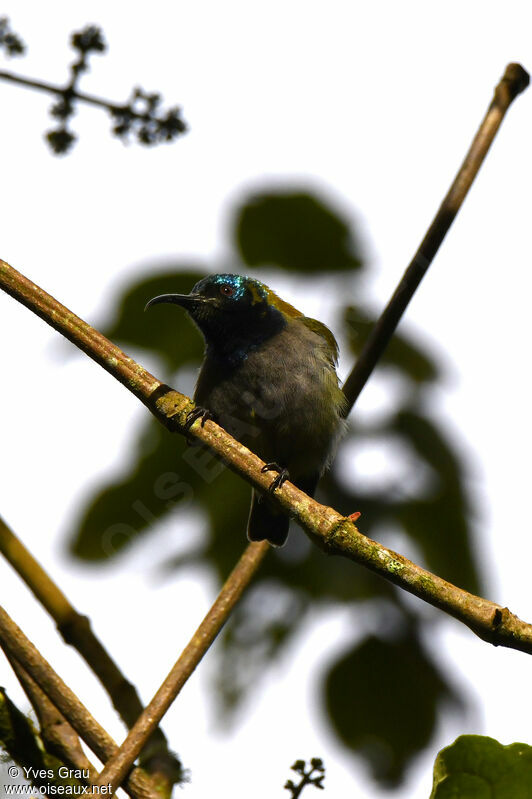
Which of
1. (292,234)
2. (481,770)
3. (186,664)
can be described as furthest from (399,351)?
(481,770)

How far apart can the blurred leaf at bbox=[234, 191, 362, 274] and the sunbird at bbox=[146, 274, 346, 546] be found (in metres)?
1.34

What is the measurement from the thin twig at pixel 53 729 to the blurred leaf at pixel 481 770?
75cm

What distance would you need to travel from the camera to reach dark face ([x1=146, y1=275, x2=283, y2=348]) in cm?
450

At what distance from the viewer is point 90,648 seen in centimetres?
216

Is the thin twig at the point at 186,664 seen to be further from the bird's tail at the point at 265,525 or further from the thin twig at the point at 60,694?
the bird's tail at the point at 265,525

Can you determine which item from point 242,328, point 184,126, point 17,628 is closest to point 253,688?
point 17,628

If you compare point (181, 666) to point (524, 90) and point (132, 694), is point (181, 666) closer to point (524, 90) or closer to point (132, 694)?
point (132, 694)

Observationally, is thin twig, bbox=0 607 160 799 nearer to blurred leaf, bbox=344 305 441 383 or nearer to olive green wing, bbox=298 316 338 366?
blurred leaf, bbox=344 305 441 383

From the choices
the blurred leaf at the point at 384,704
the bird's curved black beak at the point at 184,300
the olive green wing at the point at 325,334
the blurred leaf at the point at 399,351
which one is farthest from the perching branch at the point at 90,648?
the olive green wing at the point at 325,334

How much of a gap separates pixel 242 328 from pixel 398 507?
2043 mm

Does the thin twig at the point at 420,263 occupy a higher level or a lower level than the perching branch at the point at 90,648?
higher

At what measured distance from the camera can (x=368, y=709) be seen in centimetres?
257

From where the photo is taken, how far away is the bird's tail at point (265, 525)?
9.89 ft

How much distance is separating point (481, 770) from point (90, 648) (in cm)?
100
